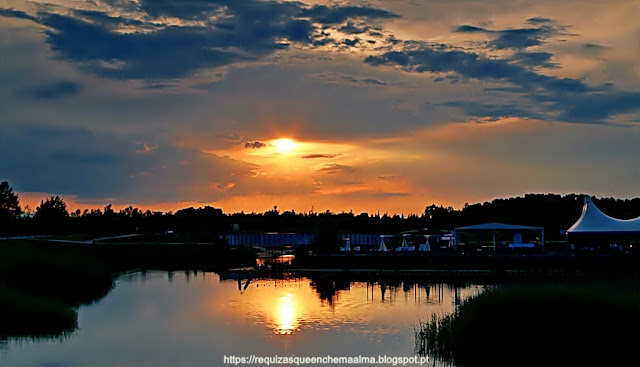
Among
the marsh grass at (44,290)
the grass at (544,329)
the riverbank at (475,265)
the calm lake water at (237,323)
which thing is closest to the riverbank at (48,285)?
the marsh grass at (44,290)

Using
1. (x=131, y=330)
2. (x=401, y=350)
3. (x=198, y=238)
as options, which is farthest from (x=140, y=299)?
(x=198, y=238)

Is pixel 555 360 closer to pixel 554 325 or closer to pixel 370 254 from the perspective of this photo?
pixel 554 325

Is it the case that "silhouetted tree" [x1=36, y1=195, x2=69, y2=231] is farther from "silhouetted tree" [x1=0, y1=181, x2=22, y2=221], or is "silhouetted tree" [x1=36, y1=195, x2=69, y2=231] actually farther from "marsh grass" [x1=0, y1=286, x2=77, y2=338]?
"marsh grass" [x1=0, y1=286, x2=77, y2=338]

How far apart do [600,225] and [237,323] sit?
41087 millimetres

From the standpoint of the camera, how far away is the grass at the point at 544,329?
26078mm

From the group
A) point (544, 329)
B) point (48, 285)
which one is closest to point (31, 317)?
point (48, 285)

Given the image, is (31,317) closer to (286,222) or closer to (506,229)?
(506,229)

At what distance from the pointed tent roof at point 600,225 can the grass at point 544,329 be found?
42.7m

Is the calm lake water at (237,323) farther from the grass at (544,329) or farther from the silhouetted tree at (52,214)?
the silhouetted tree at (52,214)

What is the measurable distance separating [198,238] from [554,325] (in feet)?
345

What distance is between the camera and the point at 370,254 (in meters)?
76.9

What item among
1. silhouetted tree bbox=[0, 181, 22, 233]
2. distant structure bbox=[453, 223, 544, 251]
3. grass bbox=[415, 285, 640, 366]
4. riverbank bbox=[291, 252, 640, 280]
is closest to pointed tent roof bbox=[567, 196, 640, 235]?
distant structure bbox=[453, 223, 544, 251]

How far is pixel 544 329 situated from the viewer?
27.1m

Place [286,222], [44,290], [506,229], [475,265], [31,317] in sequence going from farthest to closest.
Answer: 1. [286,222]
2. [506,229]
3. [475,265]
4. [44,290]
5. [31,317]
